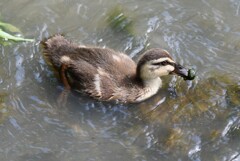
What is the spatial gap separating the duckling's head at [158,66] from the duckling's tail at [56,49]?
0.74 m

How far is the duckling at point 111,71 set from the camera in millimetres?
4996

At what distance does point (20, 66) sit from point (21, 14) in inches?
31.6

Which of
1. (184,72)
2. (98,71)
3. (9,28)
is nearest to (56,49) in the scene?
(98,71)

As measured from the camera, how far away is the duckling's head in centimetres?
495

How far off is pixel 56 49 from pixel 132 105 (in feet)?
3.01

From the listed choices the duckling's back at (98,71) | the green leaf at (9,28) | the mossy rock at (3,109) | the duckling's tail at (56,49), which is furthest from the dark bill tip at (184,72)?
the green leaf at (9,28)

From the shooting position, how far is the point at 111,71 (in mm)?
5062

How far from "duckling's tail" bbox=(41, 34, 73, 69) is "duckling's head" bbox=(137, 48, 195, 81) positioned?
2.42ft

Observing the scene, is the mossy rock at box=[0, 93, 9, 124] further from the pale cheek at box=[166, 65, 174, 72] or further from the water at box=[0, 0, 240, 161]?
the pale cheek at box=[166, 65, 174, 72]

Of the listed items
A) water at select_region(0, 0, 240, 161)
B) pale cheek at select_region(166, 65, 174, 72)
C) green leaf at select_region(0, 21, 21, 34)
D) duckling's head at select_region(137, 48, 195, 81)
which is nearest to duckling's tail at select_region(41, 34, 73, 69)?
water at select_region(0, 0, 240, 161)

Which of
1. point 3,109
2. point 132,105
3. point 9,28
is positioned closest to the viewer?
point 3,109

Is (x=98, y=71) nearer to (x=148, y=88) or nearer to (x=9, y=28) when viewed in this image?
(x=148, y=88)

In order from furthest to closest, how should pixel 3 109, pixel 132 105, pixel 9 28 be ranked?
pixel 9 28
pixel 132 105
pixel 3 109

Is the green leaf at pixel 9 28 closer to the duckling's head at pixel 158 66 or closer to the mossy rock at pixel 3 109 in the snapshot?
the mossy rock at pixel 3 109
